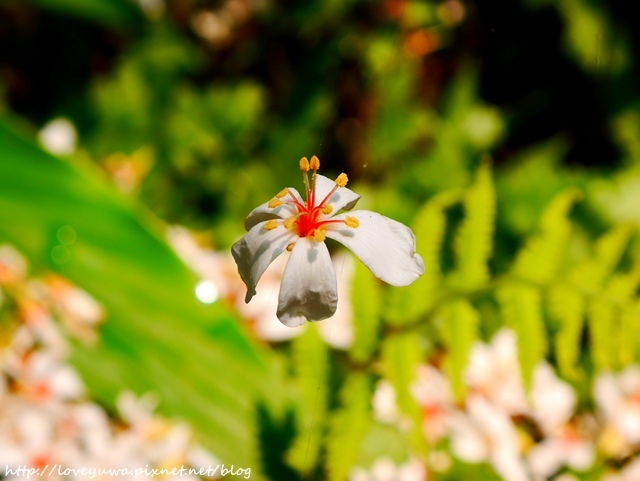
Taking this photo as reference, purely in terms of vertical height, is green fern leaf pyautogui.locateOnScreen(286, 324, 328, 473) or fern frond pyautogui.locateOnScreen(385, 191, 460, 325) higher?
fern frond pyautogui.locateOnScreen(385, 191, 460, 325)

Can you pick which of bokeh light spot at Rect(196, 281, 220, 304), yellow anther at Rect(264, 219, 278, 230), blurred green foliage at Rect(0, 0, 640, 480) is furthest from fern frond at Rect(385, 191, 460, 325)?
yellow anther at Rect(264, 219, 278, 230)

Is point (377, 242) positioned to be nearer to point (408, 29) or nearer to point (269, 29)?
point (408, 29)

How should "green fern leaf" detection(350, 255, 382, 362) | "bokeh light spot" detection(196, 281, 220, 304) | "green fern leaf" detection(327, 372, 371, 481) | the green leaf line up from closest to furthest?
"green fern leaf" detection(327, 372, 371, 481), "green fern leaf" detection(350, 255, 382, 362), "bokeh light spot" detection(196, 281, 220, 304), the green leaf

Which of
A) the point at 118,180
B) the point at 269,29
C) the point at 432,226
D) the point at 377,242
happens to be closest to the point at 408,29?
the point at 269,29

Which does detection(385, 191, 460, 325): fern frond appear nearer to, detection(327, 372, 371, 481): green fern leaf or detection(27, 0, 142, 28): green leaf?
detection(327, 372, 371, 481): green fern leaf

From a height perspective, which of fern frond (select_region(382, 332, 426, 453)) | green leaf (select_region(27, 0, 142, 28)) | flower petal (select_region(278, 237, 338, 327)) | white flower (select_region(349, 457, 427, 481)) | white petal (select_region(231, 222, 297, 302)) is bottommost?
flower petal (select_region(278, 237, 338, 327))

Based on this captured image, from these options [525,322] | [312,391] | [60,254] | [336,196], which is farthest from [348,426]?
[60,254]

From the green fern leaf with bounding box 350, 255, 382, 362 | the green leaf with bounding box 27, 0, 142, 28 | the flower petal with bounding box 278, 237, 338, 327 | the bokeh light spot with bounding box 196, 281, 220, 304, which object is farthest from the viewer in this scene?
the green leaf with bounding box 27, 0, 142, 28
